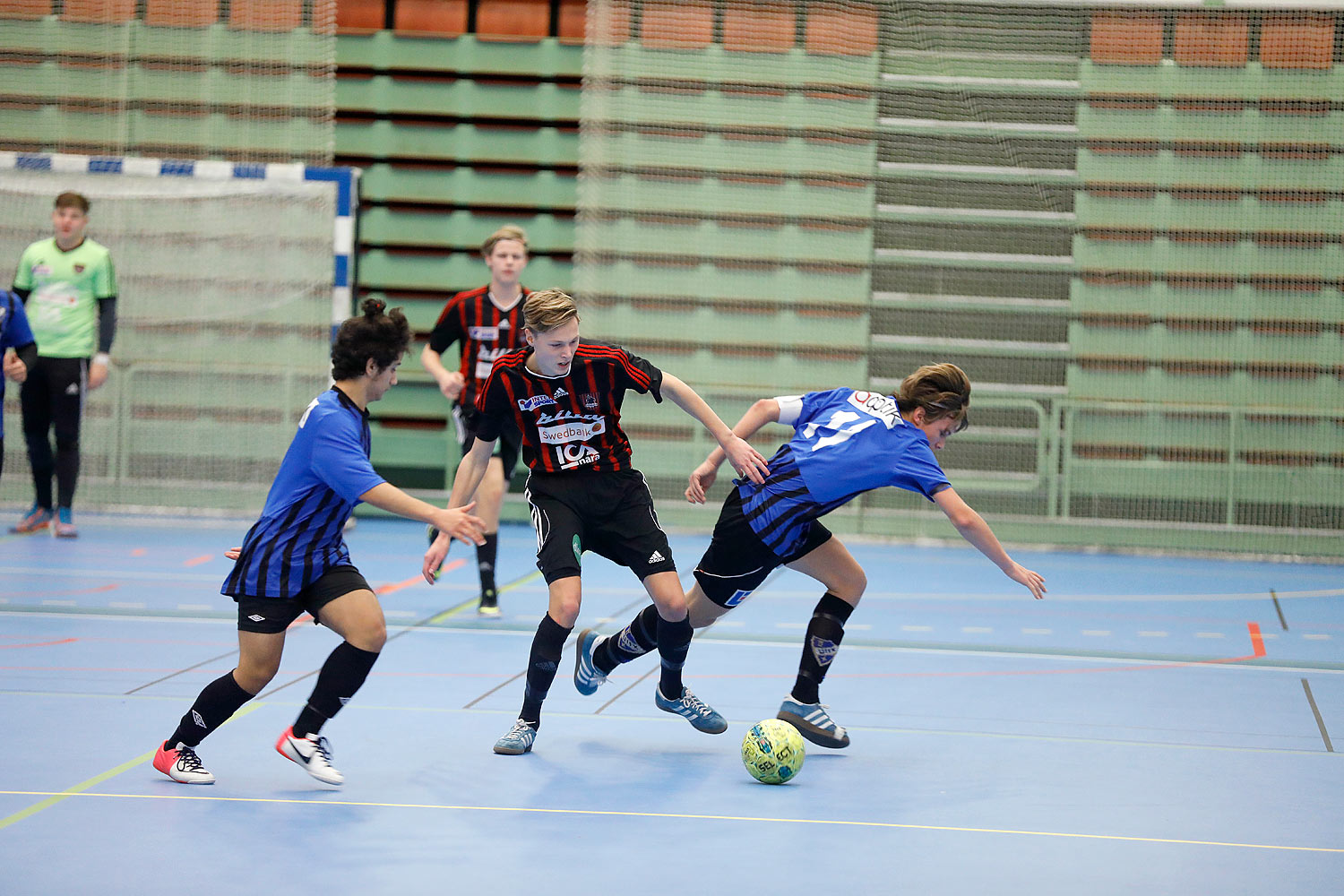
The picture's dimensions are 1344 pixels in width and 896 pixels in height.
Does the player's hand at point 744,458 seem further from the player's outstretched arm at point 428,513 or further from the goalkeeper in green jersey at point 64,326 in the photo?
the goalkeeper in green jersey at point 64,326

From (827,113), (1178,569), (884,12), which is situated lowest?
(1178,569)

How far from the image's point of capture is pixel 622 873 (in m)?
3.02

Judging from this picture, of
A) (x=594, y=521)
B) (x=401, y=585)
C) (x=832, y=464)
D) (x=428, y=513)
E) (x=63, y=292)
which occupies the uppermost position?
(x=63, y=292)

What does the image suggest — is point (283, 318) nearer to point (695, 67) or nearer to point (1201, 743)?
point (695, 67)

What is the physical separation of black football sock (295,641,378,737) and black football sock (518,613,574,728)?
58 cm

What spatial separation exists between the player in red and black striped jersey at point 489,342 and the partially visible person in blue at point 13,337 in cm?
263

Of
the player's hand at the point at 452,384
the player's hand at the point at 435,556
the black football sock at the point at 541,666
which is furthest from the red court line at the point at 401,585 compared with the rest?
the player's hand at the point at 435,556

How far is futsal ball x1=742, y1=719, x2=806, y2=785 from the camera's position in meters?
3.84

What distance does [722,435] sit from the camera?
427 cm

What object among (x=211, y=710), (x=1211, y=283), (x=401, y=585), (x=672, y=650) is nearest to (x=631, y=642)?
(x=672, y=650)

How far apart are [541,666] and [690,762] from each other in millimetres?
542

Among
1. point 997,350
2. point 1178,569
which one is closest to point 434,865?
point 1178,569

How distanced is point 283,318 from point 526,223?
258 centimetres

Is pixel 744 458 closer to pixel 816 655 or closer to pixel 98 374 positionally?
pixel 816 655
